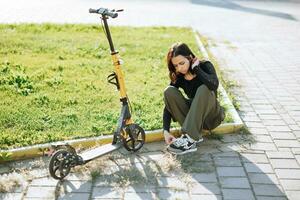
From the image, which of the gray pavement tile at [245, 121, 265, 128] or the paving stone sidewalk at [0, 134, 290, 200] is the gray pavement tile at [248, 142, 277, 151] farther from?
the gray pavement tile at [245, 121, 265, 128]

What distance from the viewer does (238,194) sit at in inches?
176

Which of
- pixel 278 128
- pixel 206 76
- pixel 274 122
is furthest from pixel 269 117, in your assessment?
pixel 206 76

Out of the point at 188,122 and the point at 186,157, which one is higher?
the point at 188,122

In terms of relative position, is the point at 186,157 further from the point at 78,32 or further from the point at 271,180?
the point at 78,32

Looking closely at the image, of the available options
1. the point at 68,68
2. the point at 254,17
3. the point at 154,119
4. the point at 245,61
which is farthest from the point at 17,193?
the point at 254,17

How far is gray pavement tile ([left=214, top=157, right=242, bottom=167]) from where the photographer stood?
5027mm

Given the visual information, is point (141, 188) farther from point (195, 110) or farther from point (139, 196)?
point (195, 110)

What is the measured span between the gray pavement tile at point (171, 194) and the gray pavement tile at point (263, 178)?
0.75 meters

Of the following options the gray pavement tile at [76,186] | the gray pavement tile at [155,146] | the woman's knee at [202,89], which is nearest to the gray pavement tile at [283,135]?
the woman's knee at [202,89]

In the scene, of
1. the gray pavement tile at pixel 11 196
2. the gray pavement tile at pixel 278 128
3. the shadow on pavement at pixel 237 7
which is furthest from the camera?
the shadow on pavement at pixel 237 7

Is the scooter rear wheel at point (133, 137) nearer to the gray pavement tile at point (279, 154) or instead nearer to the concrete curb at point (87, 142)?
the concrete curb at point (87, 142)

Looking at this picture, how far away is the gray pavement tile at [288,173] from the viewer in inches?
189

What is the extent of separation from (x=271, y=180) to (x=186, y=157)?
96 cm

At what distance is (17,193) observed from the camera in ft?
14.6
